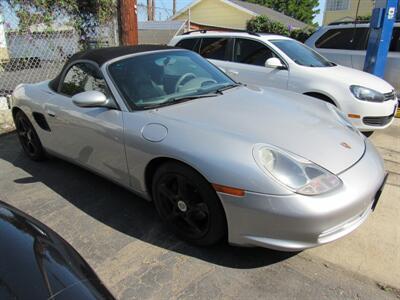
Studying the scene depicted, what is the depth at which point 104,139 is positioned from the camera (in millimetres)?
3217

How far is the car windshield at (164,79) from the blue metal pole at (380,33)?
4306mm

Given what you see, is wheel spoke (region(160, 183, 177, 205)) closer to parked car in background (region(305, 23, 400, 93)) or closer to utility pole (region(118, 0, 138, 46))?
utility pole (region(118, 0, 138, 46))

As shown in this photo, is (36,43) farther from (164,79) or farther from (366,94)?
(366,94)

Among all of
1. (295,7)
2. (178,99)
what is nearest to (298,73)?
(178,99)

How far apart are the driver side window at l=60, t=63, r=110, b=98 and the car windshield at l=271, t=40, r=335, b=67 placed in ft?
11.0

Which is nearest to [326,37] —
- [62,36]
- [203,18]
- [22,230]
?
[62,36]

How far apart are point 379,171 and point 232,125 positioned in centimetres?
109

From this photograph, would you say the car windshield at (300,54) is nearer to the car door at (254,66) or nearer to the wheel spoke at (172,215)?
the car door at (254,66)

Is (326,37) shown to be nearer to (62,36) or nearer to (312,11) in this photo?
(62,36)

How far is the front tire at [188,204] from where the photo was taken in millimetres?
2549

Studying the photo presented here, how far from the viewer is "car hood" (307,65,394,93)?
207 inches

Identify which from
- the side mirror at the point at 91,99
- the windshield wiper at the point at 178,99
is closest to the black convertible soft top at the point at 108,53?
the side mirror at the point at 91,99

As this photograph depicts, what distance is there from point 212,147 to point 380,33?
572cm

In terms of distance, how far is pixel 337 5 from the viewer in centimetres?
3659
